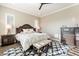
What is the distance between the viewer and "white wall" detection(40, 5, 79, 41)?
4.95 feet

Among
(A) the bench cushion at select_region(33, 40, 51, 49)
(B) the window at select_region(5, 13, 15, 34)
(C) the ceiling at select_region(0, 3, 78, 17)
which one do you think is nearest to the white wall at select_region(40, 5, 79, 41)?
(C) the ceiling at select_region(0, 3, 78, 17)

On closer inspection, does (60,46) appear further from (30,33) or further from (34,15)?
(34,15)

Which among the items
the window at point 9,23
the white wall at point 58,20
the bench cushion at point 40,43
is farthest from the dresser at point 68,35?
the window at point 9,23

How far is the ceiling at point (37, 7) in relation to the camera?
4.91 feet

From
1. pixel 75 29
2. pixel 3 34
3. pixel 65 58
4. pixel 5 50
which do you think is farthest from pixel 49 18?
pixel 5 50

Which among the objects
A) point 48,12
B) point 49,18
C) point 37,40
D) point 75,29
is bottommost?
point 37,40

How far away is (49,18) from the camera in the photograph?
1714 millimetres

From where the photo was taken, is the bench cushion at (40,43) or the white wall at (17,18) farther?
the bench cushion at (40,43)

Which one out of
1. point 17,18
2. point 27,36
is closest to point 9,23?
point 17,18

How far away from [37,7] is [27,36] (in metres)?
0.64

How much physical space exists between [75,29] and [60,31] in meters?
0.30

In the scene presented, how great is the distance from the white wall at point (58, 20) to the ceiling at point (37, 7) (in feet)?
0.30

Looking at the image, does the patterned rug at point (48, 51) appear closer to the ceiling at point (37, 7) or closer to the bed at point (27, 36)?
the bed at point (27, 36)

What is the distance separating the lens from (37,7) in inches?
62.6
